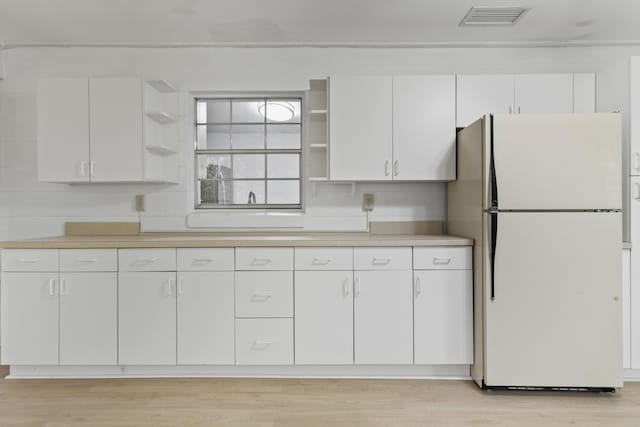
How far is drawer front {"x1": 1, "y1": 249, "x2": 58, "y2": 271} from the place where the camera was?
2.97 meters

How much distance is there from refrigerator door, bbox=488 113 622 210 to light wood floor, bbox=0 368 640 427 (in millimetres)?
1172

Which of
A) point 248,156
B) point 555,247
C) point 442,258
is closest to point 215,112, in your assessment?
point 248,156

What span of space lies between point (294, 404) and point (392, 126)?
2.01m

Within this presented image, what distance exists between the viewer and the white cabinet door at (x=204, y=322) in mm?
2967

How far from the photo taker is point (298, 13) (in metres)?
3.08

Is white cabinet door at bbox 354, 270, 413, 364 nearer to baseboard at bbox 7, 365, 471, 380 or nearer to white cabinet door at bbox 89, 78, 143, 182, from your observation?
baseboard at bbox 7, 365, 471, 380

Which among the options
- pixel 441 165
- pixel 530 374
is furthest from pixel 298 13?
pixel 530 374

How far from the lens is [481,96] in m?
3.29

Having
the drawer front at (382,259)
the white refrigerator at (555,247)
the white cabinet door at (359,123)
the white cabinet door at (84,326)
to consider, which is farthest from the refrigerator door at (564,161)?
the white cabinet door at (84,326)

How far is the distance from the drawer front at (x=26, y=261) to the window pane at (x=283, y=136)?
183 centimetres

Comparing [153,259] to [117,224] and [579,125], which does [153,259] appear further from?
[579,125]

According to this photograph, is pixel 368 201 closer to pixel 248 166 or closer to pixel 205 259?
pixel 248 166

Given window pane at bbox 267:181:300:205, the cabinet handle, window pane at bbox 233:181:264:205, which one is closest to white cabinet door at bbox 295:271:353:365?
the cabinet handle

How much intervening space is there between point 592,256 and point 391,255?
1.20 m
